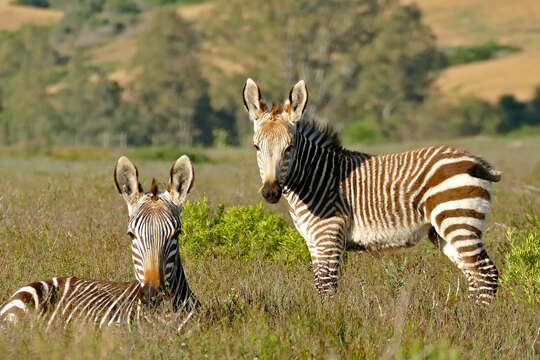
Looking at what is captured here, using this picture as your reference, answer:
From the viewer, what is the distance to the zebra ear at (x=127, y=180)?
5676 mm

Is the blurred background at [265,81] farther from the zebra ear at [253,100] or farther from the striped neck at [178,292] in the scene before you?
the striped neck at [178,292]

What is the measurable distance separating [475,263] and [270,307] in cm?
258

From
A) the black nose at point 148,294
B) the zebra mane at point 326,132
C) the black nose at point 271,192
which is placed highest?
the zebra mane at point 326,132

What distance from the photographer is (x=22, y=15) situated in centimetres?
14400

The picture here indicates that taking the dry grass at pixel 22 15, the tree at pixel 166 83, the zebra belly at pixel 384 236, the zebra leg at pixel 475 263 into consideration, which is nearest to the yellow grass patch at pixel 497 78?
the tree at pixel 166 83

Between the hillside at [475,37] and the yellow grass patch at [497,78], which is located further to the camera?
the hillside at [475,37]

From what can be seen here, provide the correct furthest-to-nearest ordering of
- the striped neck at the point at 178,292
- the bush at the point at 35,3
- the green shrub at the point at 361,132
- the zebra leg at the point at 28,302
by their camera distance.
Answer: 1. the bush at the point at 35,3
2. the green shrub at the point at 361,132
3. the zebra leg at the point at 28,302
4. the striped neck at the point at 178,292

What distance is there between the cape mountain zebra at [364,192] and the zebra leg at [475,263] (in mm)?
11

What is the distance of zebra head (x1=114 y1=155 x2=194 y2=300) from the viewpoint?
532 cm

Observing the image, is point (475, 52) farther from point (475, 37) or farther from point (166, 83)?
point (166, 83)

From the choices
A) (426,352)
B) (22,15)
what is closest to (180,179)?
(426,352)

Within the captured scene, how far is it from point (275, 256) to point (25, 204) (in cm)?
499

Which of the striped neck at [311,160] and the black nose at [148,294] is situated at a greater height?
the striped neck at [311,160]

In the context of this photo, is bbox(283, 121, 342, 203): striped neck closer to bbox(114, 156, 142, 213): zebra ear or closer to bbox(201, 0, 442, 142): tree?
bbox(114, 156, 142, 213): zebra ear
